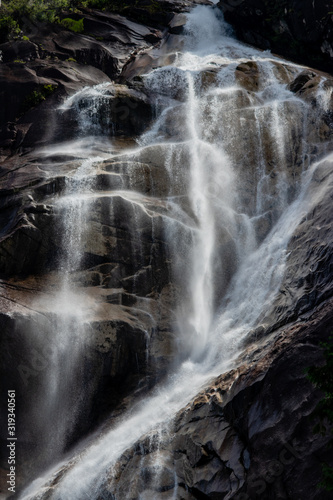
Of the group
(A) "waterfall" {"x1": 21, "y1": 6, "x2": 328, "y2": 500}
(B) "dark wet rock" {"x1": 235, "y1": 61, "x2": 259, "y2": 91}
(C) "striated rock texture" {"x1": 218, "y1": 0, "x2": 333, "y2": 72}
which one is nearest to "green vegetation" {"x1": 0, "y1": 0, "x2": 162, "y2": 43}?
(C) "striated rock texture" {"x1": 218, "y1": 0, "x2": 333, "y2": 72}

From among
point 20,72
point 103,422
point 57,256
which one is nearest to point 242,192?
point 57,256

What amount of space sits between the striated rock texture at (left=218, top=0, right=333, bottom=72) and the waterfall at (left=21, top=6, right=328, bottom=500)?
4.94 metres

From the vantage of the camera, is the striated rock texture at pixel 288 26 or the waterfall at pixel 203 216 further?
the striated rock texture at pixel 288 26

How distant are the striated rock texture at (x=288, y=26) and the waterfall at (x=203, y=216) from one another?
4.94 m

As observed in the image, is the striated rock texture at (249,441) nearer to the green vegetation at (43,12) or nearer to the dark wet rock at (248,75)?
the dark wet rock at (248,75)

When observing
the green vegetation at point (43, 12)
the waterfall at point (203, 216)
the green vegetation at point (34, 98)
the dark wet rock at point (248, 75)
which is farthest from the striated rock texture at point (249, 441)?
the green vegetation at point (43, 12)

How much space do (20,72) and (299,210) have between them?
56.4 feet

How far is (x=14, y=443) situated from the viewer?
14648 mm

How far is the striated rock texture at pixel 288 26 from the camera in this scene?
28.9 metres

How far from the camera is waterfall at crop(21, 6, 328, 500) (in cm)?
1410

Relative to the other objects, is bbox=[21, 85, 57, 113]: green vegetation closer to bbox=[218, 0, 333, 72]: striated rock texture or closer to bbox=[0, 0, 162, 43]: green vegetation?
bbox=[0, 0, 162, 43]: green vegetation

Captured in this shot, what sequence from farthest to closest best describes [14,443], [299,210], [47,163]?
[47,163] → [299,210] → [14,443]

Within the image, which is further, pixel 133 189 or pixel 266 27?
pixel 266 27

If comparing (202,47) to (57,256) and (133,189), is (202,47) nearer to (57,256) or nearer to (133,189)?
(133,189)
